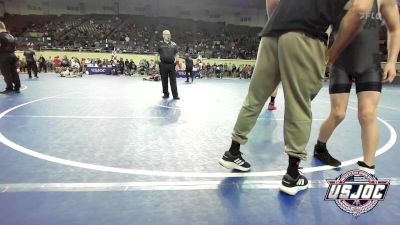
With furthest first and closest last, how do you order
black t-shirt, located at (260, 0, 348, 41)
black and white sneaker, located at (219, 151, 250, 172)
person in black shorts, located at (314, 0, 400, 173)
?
black and white sneaker, located at (219, 151, 250, 172), person in black shorts, located at (314, 0, 400, 173), black t-shirt, located at (260, 0, 348, 41)

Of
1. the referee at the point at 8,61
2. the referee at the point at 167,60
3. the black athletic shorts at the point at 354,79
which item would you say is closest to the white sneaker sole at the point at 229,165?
the black athletic shorts at the point at 354,79

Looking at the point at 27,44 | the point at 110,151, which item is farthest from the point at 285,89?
the point at 27,44

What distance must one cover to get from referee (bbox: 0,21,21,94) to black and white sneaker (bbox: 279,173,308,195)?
27.1 feet

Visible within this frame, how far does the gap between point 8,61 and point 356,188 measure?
362 inches

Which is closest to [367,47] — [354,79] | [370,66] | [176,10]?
[370,66]

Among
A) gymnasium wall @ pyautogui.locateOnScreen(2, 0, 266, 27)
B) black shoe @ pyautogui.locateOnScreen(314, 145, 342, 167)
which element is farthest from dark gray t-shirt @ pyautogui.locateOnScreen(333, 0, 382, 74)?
gymnasium wall @ pyautogui.locateOnScreen(2, 0, 266, 27)

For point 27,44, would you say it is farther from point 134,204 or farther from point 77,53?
point 134,204

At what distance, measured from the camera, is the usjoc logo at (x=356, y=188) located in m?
1.91

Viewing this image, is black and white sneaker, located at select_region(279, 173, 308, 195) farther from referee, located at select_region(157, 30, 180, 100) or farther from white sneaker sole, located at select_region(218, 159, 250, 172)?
referee, located at select_region(157, 30, 180, 100)

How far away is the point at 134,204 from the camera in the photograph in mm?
2197

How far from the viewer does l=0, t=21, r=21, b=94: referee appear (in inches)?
337

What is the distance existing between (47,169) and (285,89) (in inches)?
81.4

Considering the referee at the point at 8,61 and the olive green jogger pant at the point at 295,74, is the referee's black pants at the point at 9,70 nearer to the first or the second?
the referee at the point at 8,61

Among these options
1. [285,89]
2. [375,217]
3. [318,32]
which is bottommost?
[375,217]
